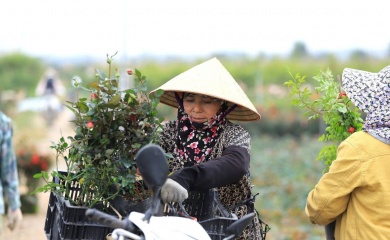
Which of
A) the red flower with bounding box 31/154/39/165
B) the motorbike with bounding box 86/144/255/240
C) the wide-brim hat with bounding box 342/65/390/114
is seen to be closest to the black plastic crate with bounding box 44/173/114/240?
the motorbike with bounding box 86/144/255/240

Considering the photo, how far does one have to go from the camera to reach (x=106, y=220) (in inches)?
125

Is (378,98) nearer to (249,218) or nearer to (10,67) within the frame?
(249,218)

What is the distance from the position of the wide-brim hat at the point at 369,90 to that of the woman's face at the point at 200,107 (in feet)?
2.58

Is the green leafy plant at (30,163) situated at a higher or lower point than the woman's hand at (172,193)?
lower

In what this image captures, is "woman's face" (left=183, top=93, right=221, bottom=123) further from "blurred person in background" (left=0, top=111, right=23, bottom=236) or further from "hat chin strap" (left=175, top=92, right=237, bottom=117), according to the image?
"blurred person in background" (left=0, top=111, right=23, bottom=236)

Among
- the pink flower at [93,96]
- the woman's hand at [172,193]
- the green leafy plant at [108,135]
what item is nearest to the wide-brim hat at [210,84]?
the green leafy plant at [108,135]

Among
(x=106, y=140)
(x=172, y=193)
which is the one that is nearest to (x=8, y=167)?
(x=106, y=140)

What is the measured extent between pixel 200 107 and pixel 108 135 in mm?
780

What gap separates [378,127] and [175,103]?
1.44 meters

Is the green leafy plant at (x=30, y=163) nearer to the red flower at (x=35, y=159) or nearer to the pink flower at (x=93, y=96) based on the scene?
the red flower at (x=35, y=159)

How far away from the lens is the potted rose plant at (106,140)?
4.02 metres

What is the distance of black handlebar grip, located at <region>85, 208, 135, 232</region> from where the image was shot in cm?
314

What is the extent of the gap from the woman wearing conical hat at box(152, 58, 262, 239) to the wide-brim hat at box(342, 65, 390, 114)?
634mm

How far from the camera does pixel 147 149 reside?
10.8 ft
